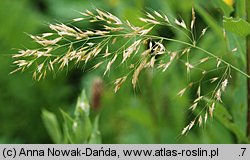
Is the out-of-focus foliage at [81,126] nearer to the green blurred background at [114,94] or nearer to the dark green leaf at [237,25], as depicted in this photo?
the green blurred background at [114,94]

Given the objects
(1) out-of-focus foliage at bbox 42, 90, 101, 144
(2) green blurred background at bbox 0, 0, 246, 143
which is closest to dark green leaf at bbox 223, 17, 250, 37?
(2) green blurred background at bbox 0, 0, 246, 143

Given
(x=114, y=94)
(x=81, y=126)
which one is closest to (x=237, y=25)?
(x=81, y=126)

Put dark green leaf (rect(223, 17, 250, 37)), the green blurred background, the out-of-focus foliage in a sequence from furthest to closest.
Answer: the green blurred background < the out-of-focus foliage < dark green leaf (rect(223, 17, 250, 37))

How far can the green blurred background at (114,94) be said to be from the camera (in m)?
2.43

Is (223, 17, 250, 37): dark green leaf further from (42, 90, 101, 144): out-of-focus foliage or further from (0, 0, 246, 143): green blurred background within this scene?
(42, 90, 101, 144): out-of-focus foliage

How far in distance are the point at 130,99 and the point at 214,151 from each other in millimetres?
1281

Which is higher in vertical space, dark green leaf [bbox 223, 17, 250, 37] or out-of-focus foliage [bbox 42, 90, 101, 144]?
dark green leaf [bbox 223, 17, 250, 37]

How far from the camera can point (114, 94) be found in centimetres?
312

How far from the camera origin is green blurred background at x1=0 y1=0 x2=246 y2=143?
2428 millimetres

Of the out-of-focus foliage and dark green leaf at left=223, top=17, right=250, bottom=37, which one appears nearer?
dark green leaf at left=223, top=17, right=250, bottom=37

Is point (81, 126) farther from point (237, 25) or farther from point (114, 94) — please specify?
point (114, 94)

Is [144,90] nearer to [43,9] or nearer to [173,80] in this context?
[173,80]

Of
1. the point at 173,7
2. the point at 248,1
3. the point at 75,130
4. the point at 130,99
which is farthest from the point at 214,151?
the point at 173,7

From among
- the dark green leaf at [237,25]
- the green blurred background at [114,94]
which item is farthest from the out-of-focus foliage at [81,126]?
the dark green leaf at [237,25]
